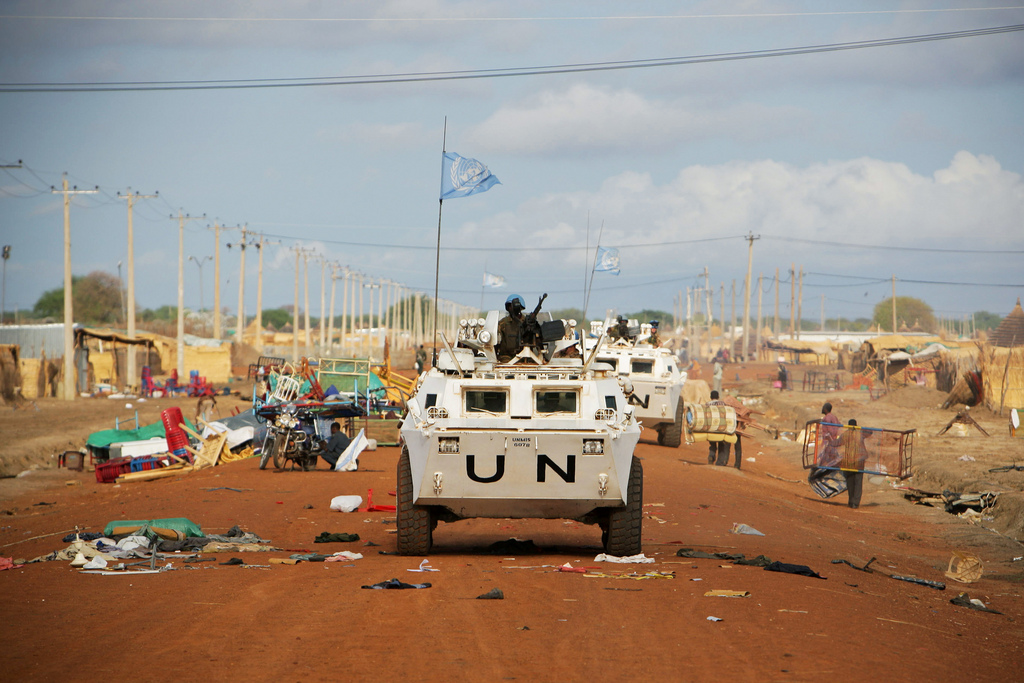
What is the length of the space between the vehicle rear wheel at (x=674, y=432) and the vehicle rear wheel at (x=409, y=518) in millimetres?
17656

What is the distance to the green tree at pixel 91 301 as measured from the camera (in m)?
106

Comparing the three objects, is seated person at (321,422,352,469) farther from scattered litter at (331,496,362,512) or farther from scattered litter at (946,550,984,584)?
scattered litter at (946,550,984,584)

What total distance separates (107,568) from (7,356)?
31.4m

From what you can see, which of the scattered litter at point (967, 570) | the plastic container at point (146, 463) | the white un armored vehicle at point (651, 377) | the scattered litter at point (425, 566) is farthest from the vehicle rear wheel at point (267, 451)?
the scattered litter at point (967, 570)

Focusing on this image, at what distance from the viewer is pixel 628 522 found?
11.2 meters

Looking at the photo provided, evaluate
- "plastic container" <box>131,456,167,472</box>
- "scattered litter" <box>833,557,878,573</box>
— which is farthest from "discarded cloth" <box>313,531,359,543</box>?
"plastic container" <box>131,456,167,472</box>

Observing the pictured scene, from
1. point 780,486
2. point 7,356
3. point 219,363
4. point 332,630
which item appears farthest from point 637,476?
point 219,363

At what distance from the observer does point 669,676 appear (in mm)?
6598

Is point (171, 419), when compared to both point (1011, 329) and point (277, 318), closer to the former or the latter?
point (1011, 329)

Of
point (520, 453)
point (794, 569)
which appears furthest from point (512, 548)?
point (794, 569)

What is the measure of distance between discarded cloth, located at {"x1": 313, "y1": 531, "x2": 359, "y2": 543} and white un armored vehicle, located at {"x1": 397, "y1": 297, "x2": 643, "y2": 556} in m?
1.86

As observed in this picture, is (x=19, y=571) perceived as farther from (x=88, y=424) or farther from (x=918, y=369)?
(x=918, y=369)

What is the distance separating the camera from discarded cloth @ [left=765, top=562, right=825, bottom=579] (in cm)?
1068

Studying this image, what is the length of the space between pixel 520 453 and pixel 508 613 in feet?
8.65
